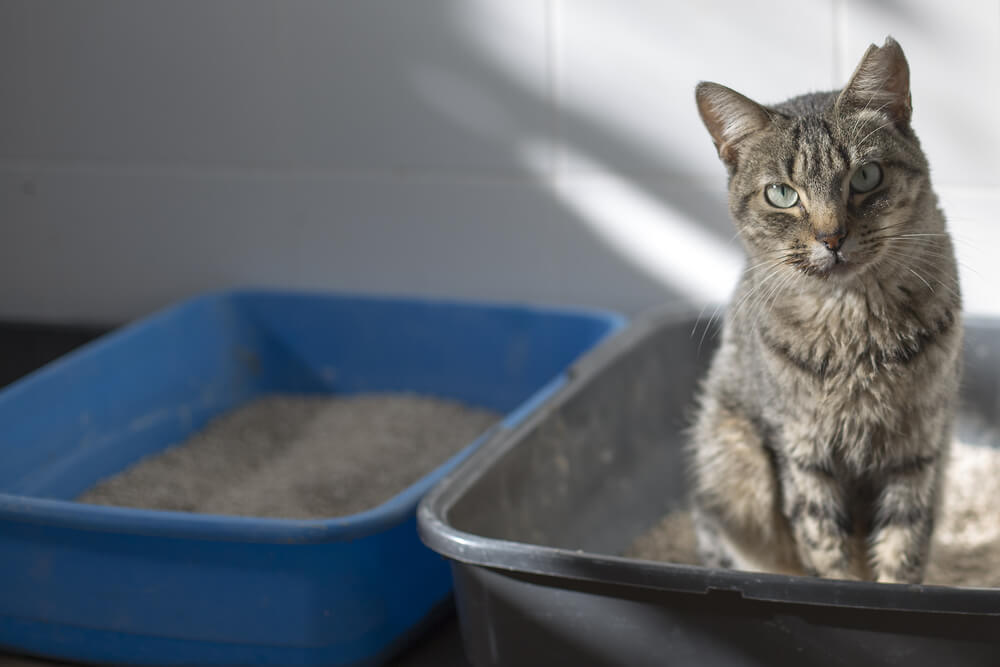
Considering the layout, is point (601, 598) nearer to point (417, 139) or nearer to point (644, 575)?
point (644, 575)

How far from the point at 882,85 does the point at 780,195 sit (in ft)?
0.46

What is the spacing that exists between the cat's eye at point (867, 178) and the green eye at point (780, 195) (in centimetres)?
6

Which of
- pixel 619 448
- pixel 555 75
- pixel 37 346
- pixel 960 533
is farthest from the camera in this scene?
pixel 37 346

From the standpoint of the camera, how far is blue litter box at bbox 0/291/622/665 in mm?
1242

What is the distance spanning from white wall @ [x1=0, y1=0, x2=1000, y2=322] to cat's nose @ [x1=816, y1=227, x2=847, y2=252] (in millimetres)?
748

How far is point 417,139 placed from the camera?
2.02 m

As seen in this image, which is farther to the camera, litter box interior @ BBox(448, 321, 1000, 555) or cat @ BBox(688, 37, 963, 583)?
litter box interior @ BBox(448, 321, 1000, 555)

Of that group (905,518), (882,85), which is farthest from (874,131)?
(905,518)

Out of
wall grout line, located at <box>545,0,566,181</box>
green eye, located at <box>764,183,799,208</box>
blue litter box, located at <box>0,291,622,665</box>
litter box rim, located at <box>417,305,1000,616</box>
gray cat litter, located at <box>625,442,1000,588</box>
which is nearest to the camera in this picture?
litter box rim, located at <box>417,305,1000,616</box>


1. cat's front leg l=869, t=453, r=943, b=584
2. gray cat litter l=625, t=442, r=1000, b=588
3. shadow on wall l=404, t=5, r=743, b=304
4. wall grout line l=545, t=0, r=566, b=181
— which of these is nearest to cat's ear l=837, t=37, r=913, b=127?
cat's front leg l=869, t=453, r=943, b=584

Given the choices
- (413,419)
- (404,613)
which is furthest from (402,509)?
(413,419)

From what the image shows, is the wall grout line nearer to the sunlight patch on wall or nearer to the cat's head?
the sunlight patch on wall

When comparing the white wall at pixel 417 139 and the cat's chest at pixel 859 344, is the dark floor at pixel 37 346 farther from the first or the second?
the cat's chest at pixel 859 344

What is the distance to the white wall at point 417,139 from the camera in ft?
5.74
